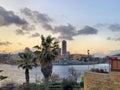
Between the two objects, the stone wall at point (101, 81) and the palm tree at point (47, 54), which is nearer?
the stone wall at point (101, 81)

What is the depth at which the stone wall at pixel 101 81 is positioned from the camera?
21562mm

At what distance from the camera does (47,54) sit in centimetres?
4462

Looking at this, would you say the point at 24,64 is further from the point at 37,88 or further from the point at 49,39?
the point at 49,39

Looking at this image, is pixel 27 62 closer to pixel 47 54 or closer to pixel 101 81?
pixel 47 54

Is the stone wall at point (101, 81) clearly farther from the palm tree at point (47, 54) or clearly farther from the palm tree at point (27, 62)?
the palm tree at point (27, 62)

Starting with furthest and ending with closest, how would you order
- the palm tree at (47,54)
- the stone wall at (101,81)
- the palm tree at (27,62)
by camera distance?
1. the palm tree at (27,62)
2. the palm tree at (47,54)
3. the stone wall at (101,81)

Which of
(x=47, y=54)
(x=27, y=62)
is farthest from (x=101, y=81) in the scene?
(x=27, y=62)

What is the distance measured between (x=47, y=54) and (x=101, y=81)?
72.8ft

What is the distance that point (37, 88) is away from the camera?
5012 centimetres

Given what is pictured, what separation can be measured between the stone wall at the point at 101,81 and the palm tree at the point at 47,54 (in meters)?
19.3

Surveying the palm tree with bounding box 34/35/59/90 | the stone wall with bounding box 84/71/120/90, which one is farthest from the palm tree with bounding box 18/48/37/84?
the stone wall with bounding box 84/71/120/90

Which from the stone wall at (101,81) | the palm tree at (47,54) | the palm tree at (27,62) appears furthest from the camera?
the palm tree at (27,62)

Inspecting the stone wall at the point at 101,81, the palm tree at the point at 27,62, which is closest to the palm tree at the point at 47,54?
the palm tree at the point at 27,62

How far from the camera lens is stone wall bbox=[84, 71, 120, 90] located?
2156cm
